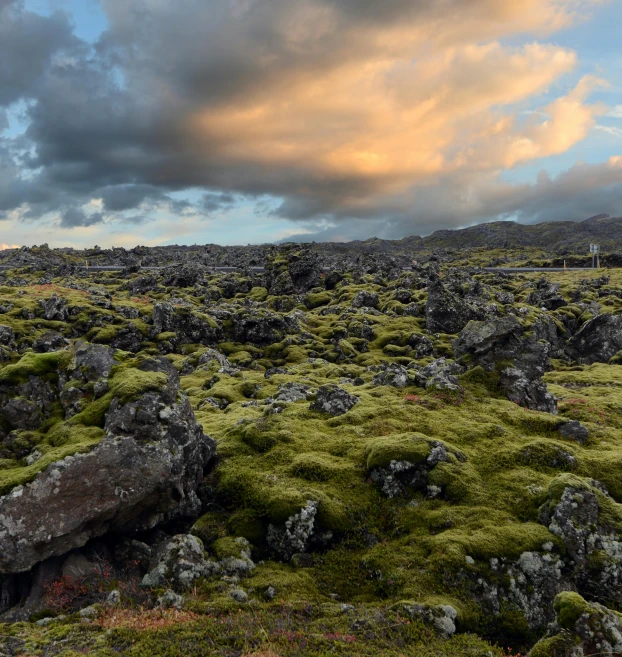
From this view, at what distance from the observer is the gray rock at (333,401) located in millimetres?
26641

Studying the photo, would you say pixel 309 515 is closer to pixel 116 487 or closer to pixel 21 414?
pixel 116 487

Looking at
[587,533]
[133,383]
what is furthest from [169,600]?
[587,533]

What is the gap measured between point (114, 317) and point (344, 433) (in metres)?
51.4

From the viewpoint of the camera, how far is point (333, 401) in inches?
1064

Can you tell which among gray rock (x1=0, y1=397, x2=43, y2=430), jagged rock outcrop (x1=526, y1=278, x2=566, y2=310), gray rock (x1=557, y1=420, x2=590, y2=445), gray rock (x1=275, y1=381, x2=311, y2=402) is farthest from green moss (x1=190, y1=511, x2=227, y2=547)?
jagged rock outcrop (x1=526, y1=278, x2=566, y2=310)

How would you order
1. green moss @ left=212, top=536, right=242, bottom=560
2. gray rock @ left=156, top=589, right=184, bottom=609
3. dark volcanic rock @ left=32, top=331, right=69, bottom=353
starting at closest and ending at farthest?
gray rock @ left=156, top=589, right=184, bottom=609 < green moss @ left=212, top=536, right=242, bottom=560 < dark volcanic rock @ left=32, top=331, right=69, bottom=353

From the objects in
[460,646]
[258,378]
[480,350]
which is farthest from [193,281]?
[460,646]

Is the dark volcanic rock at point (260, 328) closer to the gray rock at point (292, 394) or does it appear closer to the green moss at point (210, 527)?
the gray rock at point (292, 394)

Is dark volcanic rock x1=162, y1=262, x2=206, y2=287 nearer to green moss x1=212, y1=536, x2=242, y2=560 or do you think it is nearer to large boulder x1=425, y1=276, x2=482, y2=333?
large boulder x1=425, y1=276, x2=482, y2=333

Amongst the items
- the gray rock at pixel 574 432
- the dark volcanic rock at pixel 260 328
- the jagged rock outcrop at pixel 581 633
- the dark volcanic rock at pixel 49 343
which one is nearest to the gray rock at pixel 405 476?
the jagged rock outcrop at pixel 581 633

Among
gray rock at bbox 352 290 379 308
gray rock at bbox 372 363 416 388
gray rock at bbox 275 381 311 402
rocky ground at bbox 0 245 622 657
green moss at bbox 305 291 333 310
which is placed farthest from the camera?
green moss at bbox 305 291 333 310

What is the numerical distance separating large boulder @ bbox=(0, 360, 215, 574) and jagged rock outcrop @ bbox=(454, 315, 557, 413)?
20484 millimetres

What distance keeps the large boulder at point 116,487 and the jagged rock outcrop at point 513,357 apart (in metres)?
20.5

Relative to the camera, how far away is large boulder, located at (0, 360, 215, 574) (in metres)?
14.4
